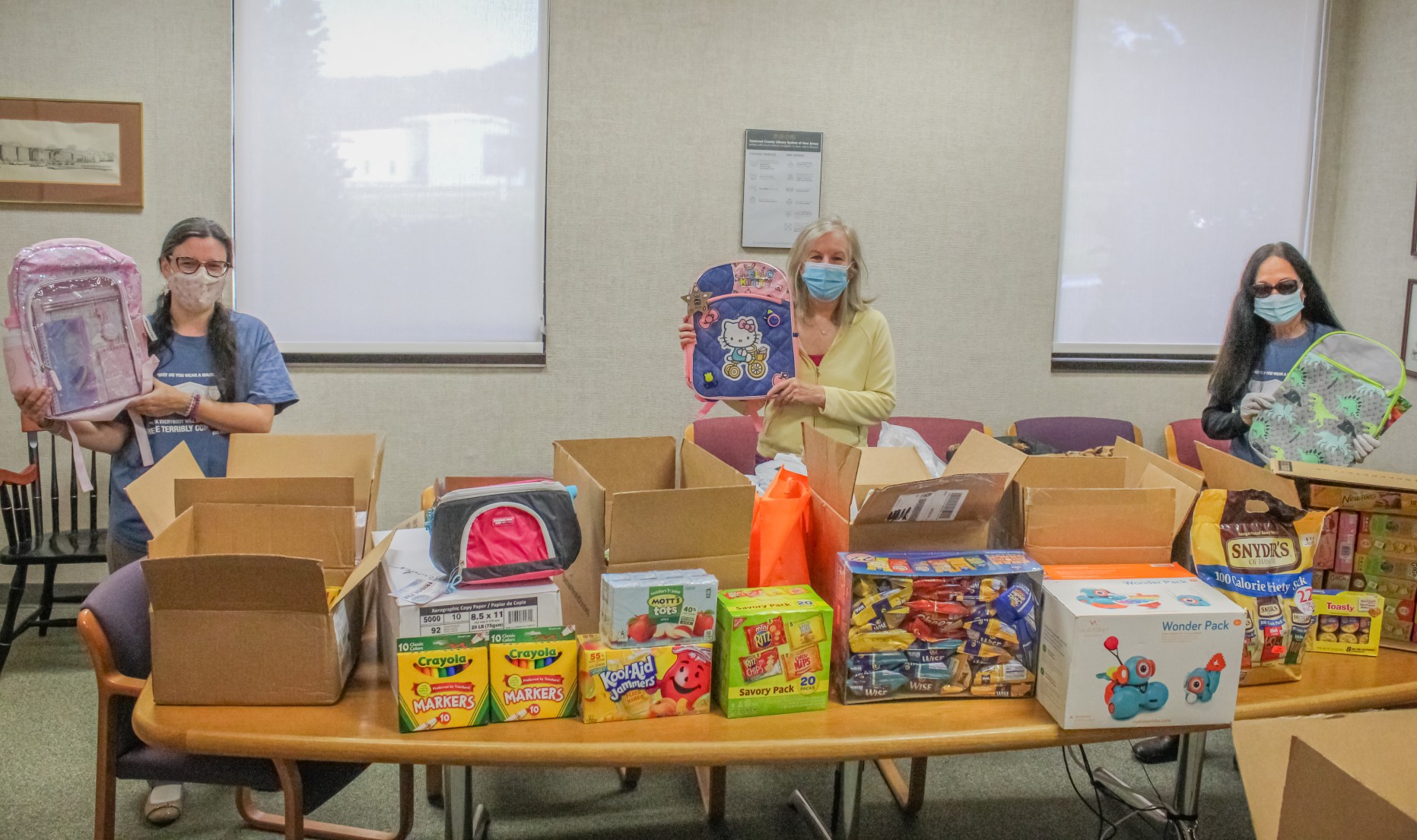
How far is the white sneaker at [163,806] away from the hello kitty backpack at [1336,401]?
2.74 metres

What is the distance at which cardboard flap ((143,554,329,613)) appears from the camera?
58.4 inches

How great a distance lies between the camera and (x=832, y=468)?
1817mm

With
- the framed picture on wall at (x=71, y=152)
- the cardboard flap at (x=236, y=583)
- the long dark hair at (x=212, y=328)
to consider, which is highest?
the framed picture on wall at (x=71, y=152)

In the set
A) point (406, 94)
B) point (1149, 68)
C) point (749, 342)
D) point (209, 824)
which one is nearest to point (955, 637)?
point (749, 342)

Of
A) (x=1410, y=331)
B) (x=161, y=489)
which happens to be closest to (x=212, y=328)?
(x=161, y=489)

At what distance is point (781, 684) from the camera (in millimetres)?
1590

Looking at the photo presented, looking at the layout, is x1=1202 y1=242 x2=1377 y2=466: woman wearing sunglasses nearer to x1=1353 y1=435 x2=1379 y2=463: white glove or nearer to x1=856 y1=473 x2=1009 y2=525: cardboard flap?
x1=1353 y1=435 x2=1379 y2=463: white glove

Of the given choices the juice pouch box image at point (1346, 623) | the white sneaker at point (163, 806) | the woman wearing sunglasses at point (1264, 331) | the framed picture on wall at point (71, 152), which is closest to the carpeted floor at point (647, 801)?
the white sneaker at point (163, 806)

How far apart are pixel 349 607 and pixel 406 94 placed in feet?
9.46

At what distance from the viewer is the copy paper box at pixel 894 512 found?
1.67 m

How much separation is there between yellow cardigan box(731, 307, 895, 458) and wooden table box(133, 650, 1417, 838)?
115 centimetres

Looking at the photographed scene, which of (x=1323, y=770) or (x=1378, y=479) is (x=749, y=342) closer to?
(x=1378, y=479)

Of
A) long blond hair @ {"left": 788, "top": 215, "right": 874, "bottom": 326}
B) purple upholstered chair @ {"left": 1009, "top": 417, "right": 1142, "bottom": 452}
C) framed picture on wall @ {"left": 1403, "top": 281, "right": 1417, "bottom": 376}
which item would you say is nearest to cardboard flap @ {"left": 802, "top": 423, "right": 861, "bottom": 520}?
long blond hair @ {"left": 788, "top": 215, "right": 874, "bottom": 326}

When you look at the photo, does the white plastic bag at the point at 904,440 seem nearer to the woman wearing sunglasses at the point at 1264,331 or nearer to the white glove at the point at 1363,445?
the woman wearing sunglasses at the point at 1264,331
